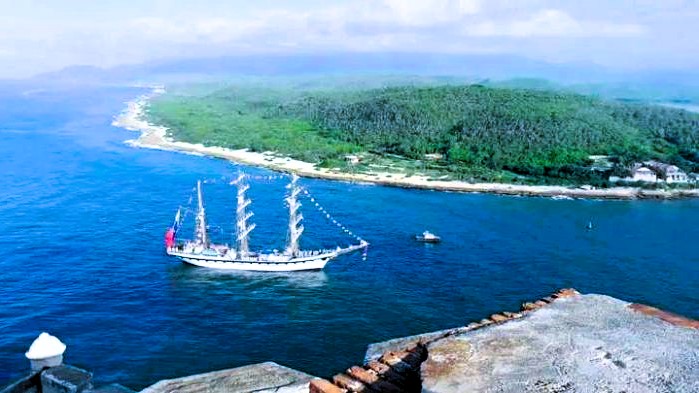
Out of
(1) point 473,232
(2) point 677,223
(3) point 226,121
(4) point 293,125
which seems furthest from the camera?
(3) point 226,121

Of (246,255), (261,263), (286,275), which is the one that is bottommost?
(286,275)

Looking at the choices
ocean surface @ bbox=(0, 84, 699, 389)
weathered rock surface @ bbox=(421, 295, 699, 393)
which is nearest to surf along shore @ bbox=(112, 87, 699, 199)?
ocean surface @ bbox=(0, 84, 699, 389)

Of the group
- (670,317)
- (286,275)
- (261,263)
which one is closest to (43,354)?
(670,317)

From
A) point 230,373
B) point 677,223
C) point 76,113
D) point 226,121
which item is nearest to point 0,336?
point 230,373

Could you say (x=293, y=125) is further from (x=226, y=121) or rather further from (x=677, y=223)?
(x=677, y=223)

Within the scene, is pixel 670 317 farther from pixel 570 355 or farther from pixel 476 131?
pixel 476 131

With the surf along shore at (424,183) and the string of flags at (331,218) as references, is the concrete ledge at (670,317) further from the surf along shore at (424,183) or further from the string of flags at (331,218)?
the surf along shore at (424,183)

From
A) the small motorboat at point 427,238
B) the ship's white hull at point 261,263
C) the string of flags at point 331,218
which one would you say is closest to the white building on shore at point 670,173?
the small motorboat at point 427,238
